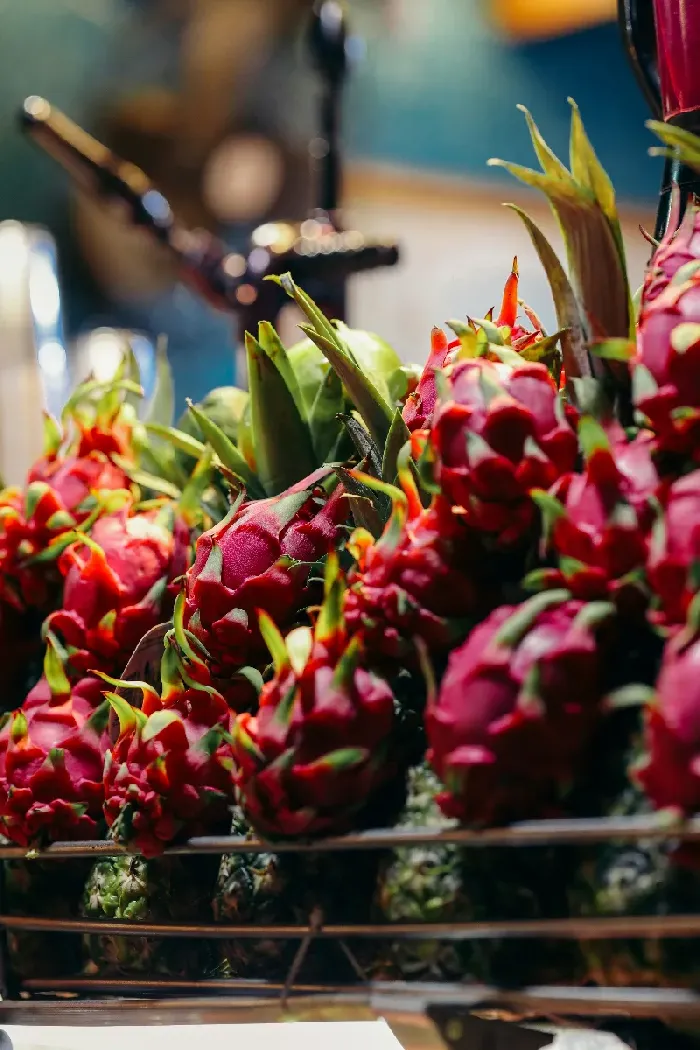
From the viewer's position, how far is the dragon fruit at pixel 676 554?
34 centimetres

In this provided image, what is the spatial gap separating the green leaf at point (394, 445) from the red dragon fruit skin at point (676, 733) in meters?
0.16

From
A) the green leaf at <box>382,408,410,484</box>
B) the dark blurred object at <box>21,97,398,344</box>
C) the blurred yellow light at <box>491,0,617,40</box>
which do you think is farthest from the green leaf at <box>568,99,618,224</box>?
the blurred yellow light at <box>491,0,617,40</box>

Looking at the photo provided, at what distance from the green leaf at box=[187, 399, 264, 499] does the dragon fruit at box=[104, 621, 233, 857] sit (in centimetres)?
9

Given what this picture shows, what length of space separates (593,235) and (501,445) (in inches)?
3.8

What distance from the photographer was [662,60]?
1.66 ft

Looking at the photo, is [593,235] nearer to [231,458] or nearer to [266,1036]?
[231,458]

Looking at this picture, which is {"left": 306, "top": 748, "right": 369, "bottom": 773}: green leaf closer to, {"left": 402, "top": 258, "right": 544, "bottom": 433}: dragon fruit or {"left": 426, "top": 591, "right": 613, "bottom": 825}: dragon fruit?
{"left": 426, "top": 591, "right": 613, "bottom": 825}: dragon fruit

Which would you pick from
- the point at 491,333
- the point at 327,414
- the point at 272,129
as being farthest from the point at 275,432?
the point at 272,129

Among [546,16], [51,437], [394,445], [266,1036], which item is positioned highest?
[546,16]

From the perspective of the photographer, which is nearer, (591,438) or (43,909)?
(591,438)

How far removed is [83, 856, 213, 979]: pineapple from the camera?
479 millimetres

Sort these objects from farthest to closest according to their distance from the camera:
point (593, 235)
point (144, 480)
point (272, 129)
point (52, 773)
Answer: point (272, 129) < point (144, 480) < point (52, 773) < point (593, 235)

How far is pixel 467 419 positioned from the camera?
39cm

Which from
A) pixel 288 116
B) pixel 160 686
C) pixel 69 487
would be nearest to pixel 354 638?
pixel 160 686
